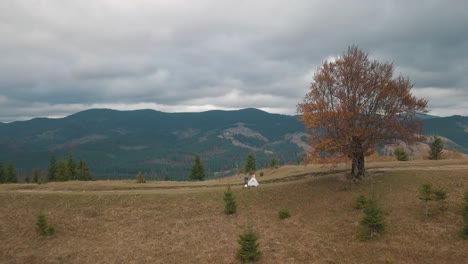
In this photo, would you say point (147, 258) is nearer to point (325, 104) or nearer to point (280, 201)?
point (280, 201)

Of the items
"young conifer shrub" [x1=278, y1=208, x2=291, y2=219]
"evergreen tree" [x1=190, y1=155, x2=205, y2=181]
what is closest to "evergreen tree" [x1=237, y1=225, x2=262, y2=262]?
"young conifer shrub" [x1=278, y1=208, x2=291, y2=219]

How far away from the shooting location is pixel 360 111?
37.4 m

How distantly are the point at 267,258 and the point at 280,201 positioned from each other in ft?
36.6

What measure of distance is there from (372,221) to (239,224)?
496 inches

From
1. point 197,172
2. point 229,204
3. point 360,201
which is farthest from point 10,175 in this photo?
point 360,201

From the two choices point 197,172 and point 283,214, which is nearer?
point 283,214

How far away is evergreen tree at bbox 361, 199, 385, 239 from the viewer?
27.9 metres

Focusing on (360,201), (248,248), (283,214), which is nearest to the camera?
(248,248)

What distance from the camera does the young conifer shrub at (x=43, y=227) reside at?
112ft

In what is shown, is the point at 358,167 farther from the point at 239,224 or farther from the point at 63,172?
the point at 63,172

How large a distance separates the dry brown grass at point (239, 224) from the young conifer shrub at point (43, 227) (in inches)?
29.4

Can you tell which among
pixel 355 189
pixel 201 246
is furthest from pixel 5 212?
pixel 355 189

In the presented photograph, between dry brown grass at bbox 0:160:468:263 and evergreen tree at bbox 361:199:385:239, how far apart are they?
768mm

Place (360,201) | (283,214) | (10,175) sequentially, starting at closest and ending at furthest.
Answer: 1. (360,201)
2. (283,214)
3. (10,175)
